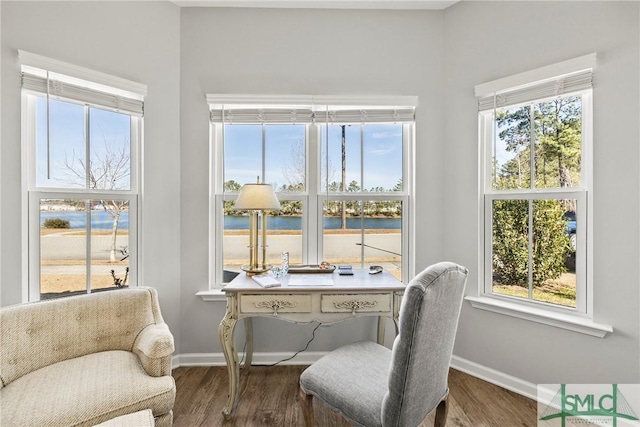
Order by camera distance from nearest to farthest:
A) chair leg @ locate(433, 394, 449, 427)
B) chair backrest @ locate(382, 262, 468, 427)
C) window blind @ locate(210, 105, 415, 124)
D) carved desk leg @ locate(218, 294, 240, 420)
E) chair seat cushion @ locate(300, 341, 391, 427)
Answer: chair backrest @ locate(382, 262, 468, 427) → chair seat cushion @ locate(300, 341, 391, 427) → chair leg @ locate(433, 394, 449, 427) → carved desk leg @ locate(218, 294, 240, 420) → window blind @ locate(210, 105, 415, 124)

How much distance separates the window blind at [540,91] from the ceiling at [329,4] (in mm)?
859

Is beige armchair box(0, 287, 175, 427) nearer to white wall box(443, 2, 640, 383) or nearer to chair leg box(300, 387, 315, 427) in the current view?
chair leg box(300, 387, 315, 427)

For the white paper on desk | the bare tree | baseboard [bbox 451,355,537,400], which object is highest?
the bare tree

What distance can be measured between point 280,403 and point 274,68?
2455 mm

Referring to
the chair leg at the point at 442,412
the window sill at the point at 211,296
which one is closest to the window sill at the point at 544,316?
the chair leg at the point at 442,412

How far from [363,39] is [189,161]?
173 centimetres

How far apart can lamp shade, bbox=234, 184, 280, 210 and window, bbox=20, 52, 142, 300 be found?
889 mm

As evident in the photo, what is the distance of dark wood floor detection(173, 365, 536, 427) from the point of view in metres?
1.76

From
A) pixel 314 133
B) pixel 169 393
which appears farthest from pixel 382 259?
pixel 169 393

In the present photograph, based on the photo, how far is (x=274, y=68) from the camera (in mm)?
2383

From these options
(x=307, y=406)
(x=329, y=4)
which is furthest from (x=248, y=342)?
(x=329, y=4)

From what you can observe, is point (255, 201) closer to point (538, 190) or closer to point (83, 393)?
point (83, 393)

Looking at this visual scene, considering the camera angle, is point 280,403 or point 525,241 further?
point 525,241

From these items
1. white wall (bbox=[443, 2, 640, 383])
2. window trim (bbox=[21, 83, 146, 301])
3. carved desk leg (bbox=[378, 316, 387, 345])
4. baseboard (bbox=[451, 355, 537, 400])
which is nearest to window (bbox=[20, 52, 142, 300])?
window trim (bbox=[21, 83, 146, 301])
